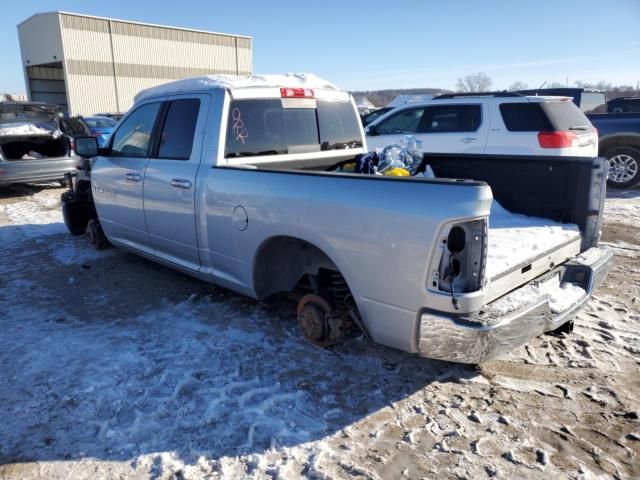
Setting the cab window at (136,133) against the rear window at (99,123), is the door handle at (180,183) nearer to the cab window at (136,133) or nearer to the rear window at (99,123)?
the cab window at (136,133)

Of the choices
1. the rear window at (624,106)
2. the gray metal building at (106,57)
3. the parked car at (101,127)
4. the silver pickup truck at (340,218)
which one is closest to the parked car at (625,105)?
the rear window at (624,106)

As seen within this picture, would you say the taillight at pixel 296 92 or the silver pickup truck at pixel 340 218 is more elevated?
the taillight at pixel 296 92

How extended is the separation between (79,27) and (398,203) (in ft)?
134

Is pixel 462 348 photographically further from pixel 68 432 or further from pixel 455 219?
pixel 68 432

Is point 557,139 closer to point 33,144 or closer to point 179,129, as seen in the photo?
point 179,129

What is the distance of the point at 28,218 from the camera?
27.8 feet

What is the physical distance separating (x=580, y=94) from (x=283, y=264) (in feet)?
41.6

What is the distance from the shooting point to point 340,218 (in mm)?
2916

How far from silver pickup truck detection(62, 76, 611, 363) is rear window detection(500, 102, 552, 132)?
13.0ft

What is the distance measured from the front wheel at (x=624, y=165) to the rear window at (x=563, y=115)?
2.24 meters

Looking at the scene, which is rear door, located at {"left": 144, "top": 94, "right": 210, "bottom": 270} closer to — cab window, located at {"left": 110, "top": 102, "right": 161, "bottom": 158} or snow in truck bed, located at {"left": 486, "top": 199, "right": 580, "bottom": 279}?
cab window, located at {"left": 110, "top": 102, "right": 161, "bottom": 158}

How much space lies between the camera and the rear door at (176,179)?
13.4 ft

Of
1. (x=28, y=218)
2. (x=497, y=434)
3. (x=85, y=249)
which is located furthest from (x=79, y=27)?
(x=497, y=434)

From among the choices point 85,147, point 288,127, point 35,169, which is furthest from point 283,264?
point 35,169
